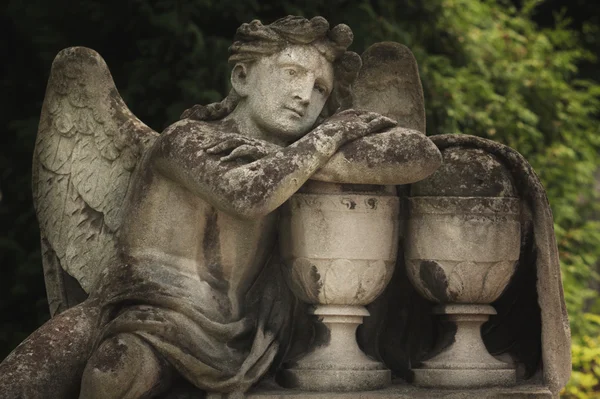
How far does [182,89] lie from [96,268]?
122 inches

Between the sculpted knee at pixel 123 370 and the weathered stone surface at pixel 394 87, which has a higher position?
the weathered stone surface at pixel 394 87

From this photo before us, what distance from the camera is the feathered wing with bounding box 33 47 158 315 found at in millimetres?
5887

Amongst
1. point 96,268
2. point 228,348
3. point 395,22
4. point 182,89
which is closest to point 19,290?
point 182,89

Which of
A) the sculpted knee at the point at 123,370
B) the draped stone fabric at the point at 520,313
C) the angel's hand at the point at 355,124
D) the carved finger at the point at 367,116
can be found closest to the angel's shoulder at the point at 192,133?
the angel's hand at the point at 355,124

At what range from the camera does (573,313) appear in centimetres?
1056

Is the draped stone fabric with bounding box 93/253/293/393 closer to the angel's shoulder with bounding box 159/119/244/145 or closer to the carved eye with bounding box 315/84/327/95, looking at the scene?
the angel's shoulder with bounding box 159/119/244/145

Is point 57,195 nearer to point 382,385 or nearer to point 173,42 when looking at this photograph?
point 382,385

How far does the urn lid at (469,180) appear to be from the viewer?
558 cm

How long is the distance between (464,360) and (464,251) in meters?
0.44

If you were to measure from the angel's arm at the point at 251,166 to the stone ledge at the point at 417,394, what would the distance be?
0.70 metres

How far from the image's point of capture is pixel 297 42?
5598 millimetres

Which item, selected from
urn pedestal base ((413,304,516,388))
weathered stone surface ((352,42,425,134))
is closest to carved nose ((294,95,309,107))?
weathered stone surface ((352,42,425,134))

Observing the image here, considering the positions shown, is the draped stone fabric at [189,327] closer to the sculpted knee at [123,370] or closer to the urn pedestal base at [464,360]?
the sculpted knee at [123,370]

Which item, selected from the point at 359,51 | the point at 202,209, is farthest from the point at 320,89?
the point at 359,51
